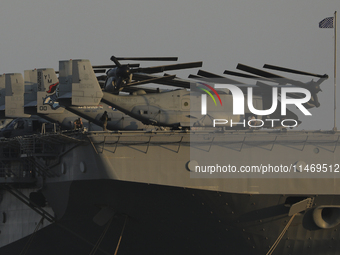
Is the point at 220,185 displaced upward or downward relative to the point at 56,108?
downward

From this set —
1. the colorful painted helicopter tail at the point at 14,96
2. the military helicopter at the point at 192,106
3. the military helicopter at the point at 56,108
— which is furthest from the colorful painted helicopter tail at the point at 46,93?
the military helicopter at the point at 192,106

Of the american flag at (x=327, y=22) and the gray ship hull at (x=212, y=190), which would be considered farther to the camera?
the american flag at (x=327, y=22)

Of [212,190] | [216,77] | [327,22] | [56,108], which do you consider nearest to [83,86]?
[56,108]

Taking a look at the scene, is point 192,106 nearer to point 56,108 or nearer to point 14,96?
point 56,108

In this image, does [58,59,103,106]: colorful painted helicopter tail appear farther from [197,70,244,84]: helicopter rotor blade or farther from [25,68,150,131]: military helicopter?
[197,70,244,84]: helicopter rotor blade

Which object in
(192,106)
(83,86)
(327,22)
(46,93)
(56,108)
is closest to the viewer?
(327,22)

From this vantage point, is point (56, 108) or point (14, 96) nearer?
point (56, 108)

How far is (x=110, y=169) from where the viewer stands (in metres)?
21.7

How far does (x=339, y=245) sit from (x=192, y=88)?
426 inches

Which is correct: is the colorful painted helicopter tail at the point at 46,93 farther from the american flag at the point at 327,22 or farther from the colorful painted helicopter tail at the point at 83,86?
the american flag at the point at 327,22

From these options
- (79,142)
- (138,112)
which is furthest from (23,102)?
(79,142)

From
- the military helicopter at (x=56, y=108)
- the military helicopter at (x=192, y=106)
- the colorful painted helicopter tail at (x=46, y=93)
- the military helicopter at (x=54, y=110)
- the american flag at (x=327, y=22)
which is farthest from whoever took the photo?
the colorful painted helicopter tail at (x=46, y=93)

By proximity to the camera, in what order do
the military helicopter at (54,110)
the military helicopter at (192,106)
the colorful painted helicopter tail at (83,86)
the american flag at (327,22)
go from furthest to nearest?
1. the military helicopter at (54,110)
2. the military helicopter at (192,106)
3. the colorful painted helicopter tail at (83,86)
4. the american flag at (327,22)

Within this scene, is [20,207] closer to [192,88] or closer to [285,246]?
[192,88]
